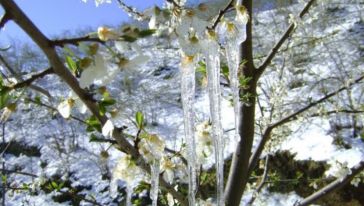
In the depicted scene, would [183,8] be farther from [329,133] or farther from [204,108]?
[204,108]

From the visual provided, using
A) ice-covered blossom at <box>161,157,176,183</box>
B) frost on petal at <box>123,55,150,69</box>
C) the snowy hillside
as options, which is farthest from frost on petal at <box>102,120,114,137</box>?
the snowy hillside

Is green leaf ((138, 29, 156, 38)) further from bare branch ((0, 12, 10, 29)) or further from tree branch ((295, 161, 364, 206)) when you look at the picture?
tree branch ((295, 161, 364, 206))

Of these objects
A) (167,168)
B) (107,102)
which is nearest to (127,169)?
(167,168)

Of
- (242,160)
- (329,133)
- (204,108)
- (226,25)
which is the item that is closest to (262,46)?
(204,108)

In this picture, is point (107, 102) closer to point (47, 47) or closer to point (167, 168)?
point (47, 47)

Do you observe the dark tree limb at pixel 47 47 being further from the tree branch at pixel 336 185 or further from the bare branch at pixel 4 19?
the tree branch at pixel 336 185

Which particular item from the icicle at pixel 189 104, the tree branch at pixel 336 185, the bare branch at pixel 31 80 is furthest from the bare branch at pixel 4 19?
the tree branch at pixel 336 185
